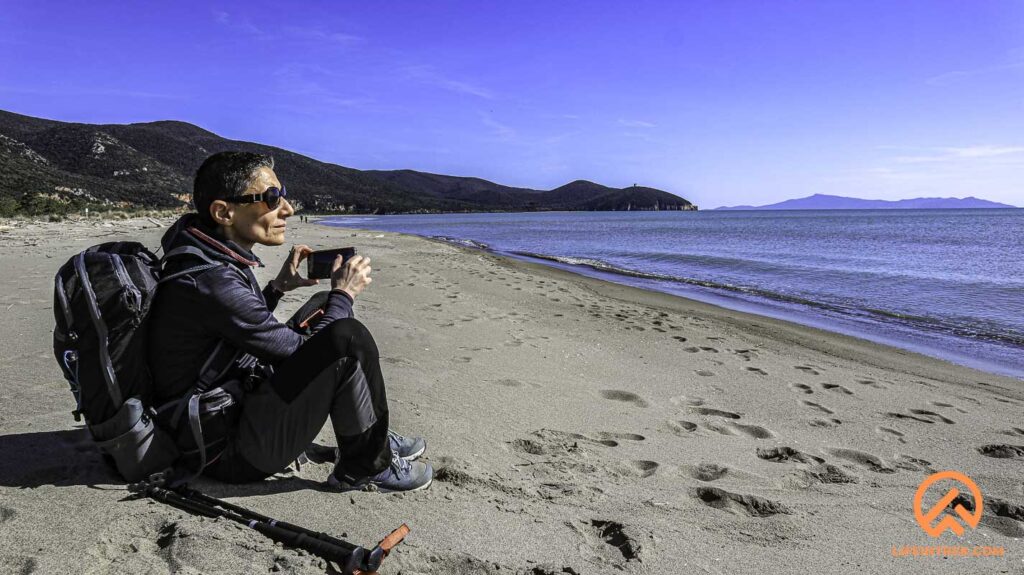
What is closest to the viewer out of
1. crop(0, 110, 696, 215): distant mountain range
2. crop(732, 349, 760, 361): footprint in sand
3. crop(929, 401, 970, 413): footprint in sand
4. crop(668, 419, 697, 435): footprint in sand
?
crop(668, 419, 697, 435): footprint in sand

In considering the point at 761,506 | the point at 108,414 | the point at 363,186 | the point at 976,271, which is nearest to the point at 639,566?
the point at 761,506

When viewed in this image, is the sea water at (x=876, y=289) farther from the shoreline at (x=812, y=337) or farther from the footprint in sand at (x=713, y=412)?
the footprint in sand at (x=713, y=412)

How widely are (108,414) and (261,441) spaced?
1.90 ft

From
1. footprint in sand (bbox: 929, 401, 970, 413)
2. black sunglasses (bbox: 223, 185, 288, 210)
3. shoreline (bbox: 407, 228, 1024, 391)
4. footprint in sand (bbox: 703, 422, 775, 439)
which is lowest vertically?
shoreline (bbox: 407, 228, 1024, 391)

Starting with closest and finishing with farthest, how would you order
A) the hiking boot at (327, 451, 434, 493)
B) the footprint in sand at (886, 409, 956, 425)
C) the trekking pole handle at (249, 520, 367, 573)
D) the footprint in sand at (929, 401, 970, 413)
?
the trekking pole handle at (249, 520, 367, 573) → the hiking boot at (327, 451, 434, 493) → the footprint in sand at (886, 409, 956, 425) → the footprint in sand at (929, 401, 970, 413)

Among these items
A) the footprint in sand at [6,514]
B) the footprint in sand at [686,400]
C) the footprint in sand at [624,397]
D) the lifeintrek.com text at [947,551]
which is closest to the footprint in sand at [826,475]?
the lifeintrek.com text at [947,551]

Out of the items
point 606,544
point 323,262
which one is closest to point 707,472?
point 606,544

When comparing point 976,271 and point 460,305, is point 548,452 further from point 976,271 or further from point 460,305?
point 976,271

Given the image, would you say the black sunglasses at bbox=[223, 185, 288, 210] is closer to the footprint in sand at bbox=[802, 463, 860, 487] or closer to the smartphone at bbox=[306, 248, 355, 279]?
the smartphone at bbox=[306, 248, 355, 279]

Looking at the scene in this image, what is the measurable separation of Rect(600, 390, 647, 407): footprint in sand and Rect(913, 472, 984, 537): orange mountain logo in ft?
5.86

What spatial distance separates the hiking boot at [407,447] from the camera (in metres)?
2.94

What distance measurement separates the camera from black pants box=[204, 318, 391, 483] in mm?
2258

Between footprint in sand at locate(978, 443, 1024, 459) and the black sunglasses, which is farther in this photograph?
footprint in sand at locate(978, 443, 1024, 459)

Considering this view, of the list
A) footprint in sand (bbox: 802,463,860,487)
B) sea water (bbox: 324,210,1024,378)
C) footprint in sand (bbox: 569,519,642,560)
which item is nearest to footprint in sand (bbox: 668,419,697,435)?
footprint in sand (bbox: 802,463,860,487)
